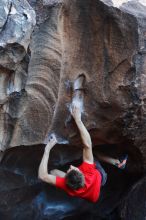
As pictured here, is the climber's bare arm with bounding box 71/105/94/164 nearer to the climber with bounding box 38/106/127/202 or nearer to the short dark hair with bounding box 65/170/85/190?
the climber with bounding box 38/106/127/202

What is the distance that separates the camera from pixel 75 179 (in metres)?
3.32

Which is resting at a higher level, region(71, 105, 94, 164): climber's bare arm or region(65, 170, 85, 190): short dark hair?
region(71, 105, 94, 164): climber's bare arm

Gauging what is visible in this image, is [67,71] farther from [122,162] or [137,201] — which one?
[137,201]

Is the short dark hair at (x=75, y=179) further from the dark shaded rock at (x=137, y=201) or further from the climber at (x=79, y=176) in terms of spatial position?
the dark shaded rock at (x=137, y=201)

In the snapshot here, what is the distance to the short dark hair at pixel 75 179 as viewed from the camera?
3.31 meters

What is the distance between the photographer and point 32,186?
4133 mm

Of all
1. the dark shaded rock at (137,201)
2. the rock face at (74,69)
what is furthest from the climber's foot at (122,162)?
the rock face at (74,69)

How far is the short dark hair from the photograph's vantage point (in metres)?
3.31

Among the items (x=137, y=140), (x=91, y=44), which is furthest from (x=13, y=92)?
(x=137, y=140)

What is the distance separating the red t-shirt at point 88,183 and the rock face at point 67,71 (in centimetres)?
29

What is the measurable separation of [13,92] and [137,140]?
122 cm

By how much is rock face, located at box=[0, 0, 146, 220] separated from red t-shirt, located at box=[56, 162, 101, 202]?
286 millimetres

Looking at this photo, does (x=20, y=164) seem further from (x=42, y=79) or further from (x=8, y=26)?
(x=8, y=26)

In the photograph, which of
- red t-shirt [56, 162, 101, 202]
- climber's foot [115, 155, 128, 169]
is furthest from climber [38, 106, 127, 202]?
climber's foot [115, 155, 128, 169]
